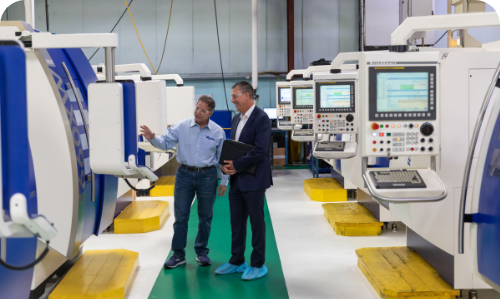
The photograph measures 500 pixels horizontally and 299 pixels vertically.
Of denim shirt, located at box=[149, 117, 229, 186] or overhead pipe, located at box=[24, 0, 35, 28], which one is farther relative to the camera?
overhead pipe, located at box=[24, 0, 35, 28]

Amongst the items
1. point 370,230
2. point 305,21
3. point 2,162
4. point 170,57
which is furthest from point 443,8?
point 2,162

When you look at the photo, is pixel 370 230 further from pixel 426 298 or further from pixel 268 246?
pixel 426 298

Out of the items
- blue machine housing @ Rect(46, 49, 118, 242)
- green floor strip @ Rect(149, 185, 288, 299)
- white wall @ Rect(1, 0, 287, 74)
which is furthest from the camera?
white wall @ Rect(1, 0, 287, 74)

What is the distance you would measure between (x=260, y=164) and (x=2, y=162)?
277cm

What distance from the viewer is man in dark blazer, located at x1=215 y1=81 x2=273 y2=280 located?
4191 mm

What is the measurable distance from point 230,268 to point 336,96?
2710 mm

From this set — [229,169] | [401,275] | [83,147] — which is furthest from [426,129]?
[83,147]

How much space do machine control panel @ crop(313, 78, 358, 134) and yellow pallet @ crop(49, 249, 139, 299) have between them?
2.92 metres

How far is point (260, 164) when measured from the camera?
423 centimetres

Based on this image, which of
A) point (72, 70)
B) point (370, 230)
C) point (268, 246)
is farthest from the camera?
point (370, 230)

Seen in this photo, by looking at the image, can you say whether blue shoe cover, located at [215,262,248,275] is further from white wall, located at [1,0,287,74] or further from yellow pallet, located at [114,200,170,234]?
white wall, located at [1,0,287,74]

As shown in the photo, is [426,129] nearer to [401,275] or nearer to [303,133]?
[401,275]

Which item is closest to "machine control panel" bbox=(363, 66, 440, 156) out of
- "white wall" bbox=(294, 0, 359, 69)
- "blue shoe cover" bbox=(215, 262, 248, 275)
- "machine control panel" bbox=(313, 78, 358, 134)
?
"blue shoe cover" bbox=(215, 262, 248, 275)

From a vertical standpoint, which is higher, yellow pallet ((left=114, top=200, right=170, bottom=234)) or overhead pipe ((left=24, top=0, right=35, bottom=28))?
overhead pipe ((left=24, top=0, right=35, bottom=28))
